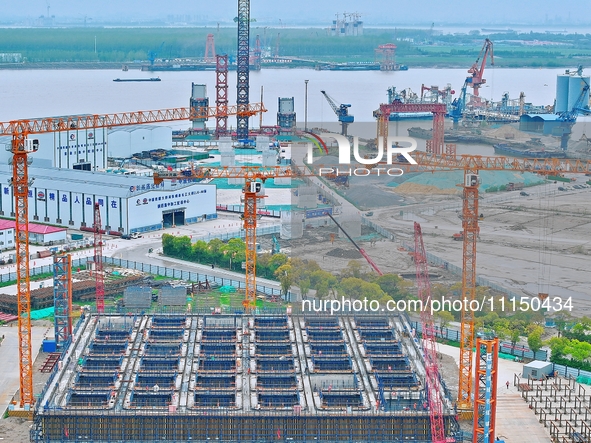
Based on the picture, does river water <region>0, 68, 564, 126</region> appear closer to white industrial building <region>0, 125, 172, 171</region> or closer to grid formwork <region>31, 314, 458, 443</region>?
white industrial building <region>0, 125, 172, 171</region>

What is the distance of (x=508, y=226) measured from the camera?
95.3 ft

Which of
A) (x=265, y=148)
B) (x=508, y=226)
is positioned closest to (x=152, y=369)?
(x=508, y=226)

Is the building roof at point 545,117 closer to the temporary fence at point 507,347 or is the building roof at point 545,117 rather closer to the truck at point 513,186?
the truck at point 513,186

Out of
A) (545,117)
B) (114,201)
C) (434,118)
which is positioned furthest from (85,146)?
(545,117)

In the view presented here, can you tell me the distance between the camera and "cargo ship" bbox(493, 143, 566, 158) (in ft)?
136

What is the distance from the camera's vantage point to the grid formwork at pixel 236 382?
57.9ft

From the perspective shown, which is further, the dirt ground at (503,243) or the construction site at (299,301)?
the dirt ground at (503,243)

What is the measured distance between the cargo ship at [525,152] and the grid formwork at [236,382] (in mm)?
20756

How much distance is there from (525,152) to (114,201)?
16627 millimetres

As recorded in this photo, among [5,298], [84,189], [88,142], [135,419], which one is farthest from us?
[88,142]

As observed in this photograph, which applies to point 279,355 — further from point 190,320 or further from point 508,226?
point 508,226

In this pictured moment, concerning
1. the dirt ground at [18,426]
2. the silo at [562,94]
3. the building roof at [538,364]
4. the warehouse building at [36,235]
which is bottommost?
the dirt ground at [18,426]

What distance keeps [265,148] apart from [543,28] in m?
64.4

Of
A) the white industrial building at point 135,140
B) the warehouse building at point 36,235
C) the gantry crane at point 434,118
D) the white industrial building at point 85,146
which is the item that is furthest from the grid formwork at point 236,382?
the gantry crane at point 434,118
